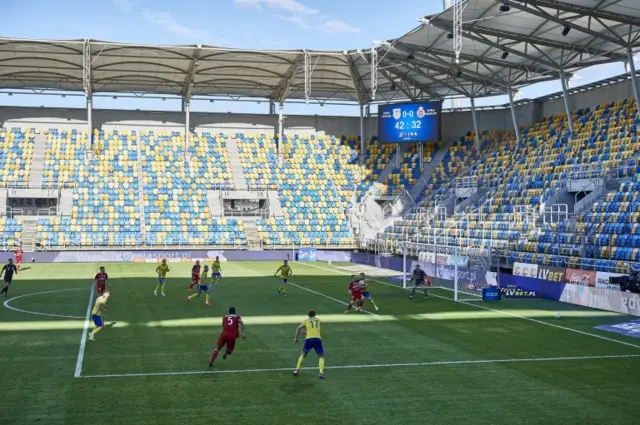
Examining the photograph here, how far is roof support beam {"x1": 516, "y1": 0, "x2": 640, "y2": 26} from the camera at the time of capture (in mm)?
39312

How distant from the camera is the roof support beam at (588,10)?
39.3 meters

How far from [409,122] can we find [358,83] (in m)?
6.21

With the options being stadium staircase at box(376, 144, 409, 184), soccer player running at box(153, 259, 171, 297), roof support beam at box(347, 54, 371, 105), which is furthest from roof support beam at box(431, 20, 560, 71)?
soccer player running at box(153, 259, 171, 297)

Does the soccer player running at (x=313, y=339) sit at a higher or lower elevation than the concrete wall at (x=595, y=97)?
lower

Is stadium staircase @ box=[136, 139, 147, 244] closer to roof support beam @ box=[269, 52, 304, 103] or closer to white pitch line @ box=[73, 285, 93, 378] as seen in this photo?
roof support beam @ box=[269, 52, 304, 103]

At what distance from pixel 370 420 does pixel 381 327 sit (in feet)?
39.2

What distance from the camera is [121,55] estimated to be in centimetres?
6003

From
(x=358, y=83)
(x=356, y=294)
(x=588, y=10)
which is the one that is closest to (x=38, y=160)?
(x=358, y=83)

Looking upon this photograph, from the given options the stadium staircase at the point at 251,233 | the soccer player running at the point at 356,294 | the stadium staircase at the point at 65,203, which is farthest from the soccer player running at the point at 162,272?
the stadium staircase at the point at 65,203

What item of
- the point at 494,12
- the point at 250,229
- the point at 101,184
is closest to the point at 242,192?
the point at 250,229

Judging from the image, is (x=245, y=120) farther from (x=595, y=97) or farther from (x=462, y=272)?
(x=462, y=272)

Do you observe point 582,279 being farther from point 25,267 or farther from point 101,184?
point 101,184

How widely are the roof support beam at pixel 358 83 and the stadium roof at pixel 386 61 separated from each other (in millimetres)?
131

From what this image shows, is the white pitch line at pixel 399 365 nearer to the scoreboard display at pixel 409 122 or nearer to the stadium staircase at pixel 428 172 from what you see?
the scoreboard display at pixel 409 122
